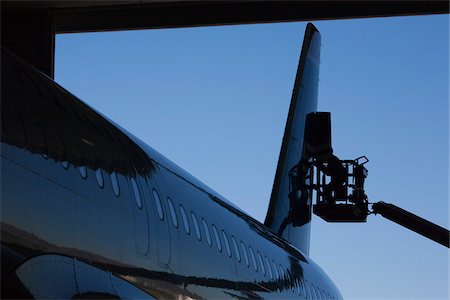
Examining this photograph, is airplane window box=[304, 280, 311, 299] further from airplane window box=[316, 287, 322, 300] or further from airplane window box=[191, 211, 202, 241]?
airplane window box=[191, 211, 202, 241]

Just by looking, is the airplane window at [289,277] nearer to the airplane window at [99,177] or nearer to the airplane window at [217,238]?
the airplane window at [217,238]

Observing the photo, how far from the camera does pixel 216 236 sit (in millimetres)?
8812

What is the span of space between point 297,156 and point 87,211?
11265 mm

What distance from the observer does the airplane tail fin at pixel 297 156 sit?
51.0ft

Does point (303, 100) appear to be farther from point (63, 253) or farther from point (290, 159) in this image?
point (63, 253)

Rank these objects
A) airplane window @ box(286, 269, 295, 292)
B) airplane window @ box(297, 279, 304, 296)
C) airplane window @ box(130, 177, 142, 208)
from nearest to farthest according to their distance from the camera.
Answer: airplane window @ box(130, 177, 142, 208), airplane window @ box(286, 269, 295, 292), airplane window @ box(297, 279, 304, 296)

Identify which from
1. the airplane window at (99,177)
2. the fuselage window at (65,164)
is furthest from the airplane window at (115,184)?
the fuselage window at (65,164)

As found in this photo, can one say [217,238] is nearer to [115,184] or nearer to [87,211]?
[115,184]

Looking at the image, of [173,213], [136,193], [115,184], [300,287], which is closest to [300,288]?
[300,287]

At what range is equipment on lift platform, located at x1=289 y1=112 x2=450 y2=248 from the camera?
622 inches

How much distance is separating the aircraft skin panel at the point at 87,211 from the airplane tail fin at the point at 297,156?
675cm

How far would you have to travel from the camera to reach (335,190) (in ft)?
52.9

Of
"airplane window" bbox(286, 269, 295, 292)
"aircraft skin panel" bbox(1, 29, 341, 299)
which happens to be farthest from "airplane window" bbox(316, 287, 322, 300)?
"aircraft skin panel" bbox(1, 29, 341, 299)

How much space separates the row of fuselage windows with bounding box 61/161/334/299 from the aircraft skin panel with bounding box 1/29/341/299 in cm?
2
